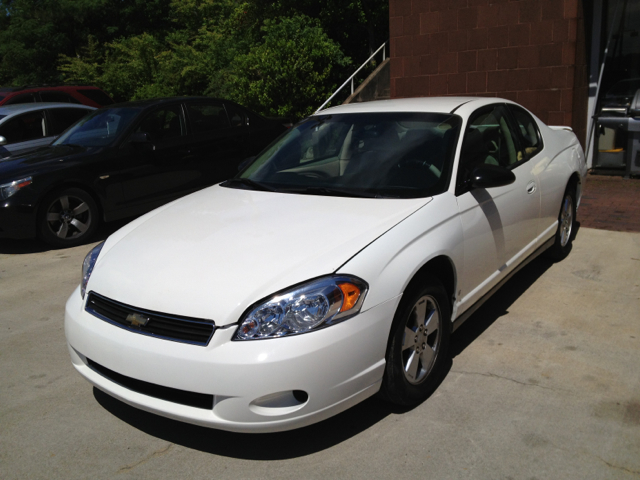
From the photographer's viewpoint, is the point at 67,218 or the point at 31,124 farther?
the point at 31,124

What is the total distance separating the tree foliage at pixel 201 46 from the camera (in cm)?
1261

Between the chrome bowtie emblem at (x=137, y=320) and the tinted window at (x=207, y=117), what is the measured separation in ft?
18.4

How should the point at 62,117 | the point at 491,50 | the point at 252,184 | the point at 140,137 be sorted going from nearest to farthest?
1. the point at 252,184
2. the point at 140,137
3. the point at 491,50
4. the point at 62,117

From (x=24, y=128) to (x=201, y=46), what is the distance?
10.9m

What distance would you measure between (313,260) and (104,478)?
56.3 inches

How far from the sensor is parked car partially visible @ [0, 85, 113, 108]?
1131 cm

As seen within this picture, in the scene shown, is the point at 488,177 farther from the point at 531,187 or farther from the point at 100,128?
the point at 100,128

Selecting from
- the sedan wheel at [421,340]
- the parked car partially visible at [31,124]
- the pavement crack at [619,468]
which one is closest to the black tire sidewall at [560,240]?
the sedan wheel at [421,340]

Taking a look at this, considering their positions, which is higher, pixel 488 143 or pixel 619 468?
pixel 488 143

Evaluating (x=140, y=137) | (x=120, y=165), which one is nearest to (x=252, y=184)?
(x=140, y=137)

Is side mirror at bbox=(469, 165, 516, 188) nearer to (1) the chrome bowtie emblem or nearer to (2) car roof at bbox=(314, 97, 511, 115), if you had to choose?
(2) car roof at bbox=(314, 97, 511, 115)

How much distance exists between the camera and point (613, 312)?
4699mm

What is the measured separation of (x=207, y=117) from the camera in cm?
855

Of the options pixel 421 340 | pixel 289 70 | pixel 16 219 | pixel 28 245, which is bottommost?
Answer: pixel 28 245
